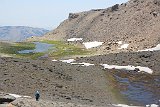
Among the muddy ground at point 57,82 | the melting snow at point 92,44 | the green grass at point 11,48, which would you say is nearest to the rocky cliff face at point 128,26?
the melting snow at point 92,44

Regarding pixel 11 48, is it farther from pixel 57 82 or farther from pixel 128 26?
pixel 57 82

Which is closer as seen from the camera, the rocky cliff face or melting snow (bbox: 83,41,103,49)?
the rocky cliff face

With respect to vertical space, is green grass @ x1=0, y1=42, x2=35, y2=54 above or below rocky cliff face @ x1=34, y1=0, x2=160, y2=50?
below

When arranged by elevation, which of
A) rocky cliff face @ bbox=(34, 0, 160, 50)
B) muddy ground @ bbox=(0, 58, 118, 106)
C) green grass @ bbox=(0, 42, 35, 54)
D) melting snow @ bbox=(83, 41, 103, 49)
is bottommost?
muddy ground @ bbox=(0, 58, 118, 106)

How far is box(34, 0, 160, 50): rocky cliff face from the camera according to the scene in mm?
123438

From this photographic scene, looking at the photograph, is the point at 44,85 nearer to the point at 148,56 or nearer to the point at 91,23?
the point at 148,56

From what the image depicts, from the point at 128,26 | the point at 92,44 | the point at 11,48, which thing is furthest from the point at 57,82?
the point at 128,26

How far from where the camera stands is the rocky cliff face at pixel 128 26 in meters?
123

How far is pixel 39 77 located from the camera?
6038 centimetres

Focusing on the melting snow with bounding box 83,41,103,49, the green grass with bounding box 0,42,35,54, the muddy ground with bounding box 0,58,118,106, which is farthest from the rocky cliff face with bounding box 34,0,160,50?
the muddy ground with bounding box 0,58,118,106

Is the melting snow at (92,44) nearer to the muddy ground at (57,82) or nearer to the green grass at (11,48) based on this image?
the green grass at (11,48)

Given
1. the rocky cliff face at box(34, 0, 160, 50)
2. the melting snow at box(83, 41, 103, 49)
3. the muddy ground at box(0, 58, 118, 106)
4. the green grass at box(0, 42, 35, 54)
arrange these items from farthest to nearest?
the melting snow at box(83, 41, 103, 49) < the rocky cliff face at box(34, 0, 160, 50) < the green grass at box(0, 42, 35, 54) < the muddy ground at box(0, 58, 118, 106)

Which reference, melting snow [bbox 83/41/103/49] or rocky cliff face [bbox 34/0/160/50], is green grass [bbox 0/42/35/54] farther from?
rocky cliff face [bbox 34/0/160/50]

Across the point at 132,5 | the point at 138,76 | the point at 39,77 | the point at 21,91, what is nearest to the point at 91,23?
the point at 132,5
